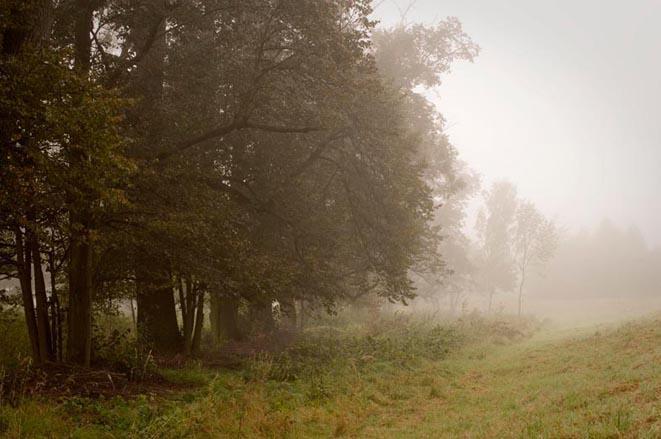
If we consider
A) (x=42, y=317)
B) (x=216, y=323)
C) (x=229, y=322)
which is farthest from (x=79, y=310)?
(x=229, y=322)

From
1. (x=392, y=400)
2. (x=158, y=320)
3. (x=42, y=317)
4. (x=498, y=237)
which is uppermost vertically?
(x=498, y=237)

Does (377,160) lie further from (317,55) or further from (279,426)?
(279,426)

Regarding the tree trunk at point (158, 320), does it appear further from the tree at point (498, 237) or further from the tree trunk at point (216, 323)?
the tree at point (498, 237)

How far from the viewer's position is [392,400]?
11.1m

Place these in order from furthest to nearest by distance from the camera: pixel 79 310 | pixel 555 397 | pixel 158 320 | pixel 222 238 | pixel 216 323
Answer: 1. pixel 216 323
2. pixel 158 320
3. pixel 222 238
4. pixel 79 310
5. pixel 555 397

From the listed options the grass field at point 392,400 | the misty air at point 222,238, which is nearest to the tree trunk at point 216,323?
the misty air at point 222,238

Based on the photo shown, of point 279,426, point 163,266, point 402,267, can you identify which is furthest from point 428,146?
point 279,426

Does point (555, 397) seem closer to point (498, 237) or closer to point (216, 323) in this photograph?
point (216, 323)

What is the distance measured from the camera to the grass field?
701cm

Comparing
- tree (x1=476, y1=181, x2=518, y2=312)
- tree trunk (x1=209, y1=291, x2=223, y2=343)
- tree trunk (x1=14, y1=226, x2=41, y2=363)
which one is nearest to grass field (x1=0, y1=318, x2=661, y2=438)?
tree trunk (x1=14, y1=226, x2=41, y2=363)

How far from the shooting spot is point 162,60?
13500 millimetres

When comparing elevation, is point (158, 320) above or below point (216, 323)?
above

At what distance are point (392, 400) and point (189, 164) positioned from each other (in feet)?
24.9

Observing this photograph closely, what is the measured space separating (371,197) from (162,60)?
285 inches
